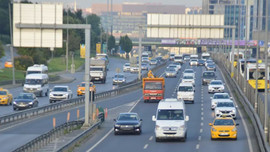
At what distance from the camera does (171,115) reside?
1480 inches

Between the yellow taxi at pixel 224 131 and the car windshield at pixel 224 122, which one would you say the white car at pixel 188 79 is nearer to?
the car windshield at pixel 224 122

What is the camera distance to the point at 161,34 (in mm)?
66875

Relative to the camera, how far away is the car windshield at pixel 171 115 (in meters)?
37.4

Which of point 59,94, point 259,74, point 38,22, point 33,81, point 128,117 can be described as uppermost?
point 38,22

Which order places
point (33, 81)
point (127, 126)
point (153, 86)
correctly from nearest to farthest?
point (127, 126), point (153, 86), point (33, 81)

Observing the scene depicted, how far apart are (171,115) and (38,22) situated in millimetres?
9713

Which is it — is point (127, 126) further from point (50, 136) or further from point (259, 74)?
point (259, 74)

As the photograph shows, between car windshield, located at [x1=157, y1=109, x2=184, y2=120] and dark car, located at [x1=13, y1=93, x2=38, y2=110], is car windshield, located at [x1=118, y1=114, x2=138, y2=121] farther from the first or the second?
dark car, located at [x1=13, y1=93, x2=38, y2=110]

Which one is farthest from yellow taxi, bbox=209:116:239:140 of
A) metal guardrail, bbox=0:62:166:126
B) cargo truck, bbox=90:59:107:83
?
cargo truck, bbox=90:59:107:83

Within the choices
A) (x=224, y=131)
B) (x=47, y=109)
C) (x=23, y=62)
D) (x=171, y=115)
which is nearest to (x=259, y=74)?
(x=47, y=109)

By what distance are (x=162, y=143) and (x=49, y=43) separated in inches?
353

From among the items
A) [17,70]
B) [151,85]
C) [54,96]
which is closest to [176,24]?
[151,85]

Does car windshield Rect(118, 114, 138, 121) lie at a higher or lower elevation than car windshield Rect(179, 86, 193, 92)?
lower

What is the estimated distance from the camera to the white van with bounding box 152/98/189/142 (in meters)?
36.4
